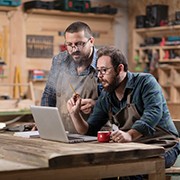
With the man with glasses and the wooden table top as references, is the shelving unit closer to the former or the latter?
the man with glasses

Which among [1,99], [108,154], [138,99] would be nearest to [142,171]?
[108,154]

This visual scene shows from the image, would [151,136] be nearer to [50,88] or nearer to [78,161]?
[78,161]

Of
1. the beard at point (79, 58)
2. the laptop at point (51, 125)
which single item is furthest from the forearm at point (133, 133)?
the beard at point (79, 58)

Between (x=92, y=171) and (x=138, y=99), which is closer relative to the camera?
(x=92, y=171)

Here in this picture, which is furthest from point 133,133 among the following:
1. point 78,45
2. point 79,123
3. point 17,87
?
point 17,87

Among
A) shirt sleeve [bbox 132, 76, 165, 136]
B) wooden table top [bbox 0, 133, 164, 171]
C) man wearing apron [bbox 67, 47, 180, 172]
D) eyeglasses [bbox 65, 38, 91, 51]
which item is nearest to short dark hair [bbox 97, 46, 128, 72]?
man wearing apron [bbox 67, 47, 180, 172]

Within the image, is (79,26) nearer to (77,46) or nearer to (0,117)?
(77,46)

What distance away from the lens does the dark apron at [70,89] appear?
4.26 m

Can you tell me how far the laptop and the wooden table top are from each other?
6 centimetres

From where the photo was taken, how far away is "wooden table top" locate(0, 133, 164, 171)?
278 cm

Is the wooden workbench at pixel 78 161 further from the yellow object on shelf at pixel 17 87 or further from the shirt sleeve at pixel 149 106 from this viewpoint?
the yellow object on shelf at pixel 17 87

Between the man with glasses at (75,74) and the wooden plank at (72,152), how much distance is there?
87cm

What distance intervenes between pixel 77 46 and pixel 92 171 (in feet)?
4.35

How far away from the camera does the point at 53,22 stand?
787 cm
